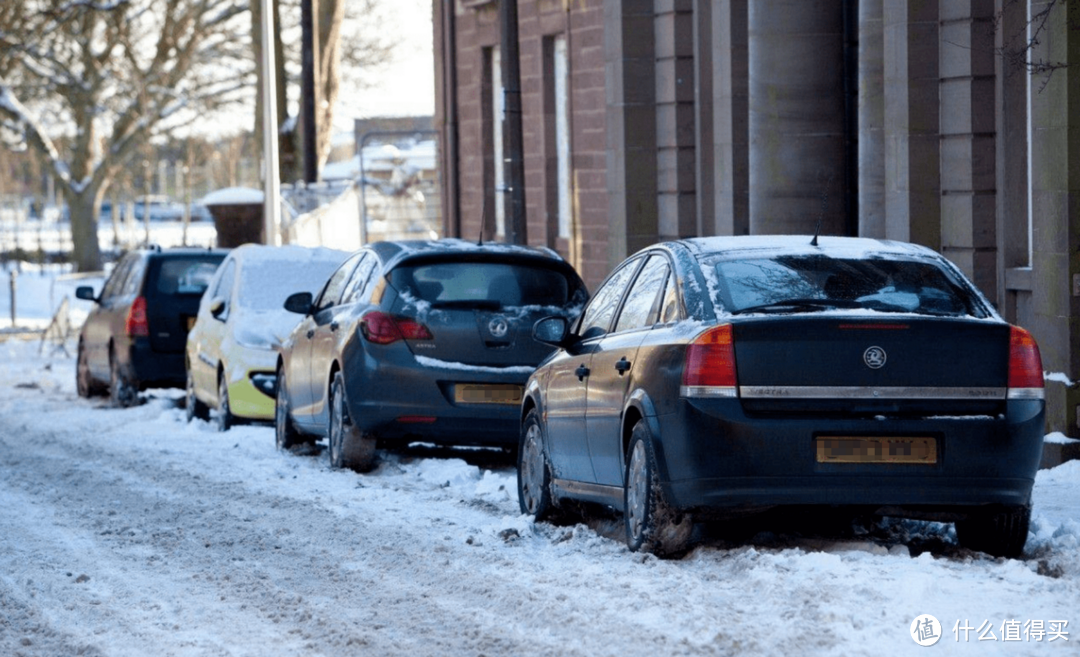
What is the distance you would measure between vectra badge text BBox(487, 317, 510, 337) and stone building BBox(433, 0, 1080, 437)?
3.49ft

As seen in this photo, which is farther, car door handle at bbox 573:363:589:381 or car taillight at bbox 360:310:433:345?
car taillight at bbox 360:310:433:345

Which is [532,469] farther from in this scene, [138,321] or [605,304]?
[138,321]

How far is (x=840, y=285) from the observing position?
8.91 m

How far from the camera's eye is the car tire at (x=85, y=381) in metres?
22.8

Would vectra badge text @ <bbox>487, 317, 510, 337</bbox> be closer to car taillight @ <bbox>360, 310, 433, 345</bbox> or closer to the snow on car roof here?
car taillight @ <bbox>360, 310, 433, 345</bbox>

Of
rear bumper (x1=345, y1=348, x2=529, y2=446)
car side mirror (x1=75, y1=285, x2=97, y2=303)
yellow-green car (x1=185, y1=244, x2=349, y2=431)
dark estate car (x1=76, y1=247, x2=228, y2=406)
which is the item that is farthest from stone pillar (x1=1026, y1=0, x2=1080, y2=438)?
car side mirror (x1=75, y1=285, x2=97, y2=303)

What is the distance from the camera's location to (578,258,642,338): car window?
1012 cm

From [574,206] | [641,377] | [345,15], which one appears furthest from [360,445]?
[345,15]

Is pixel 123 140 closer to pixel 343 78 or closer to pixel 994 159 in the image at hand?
pixel 343 78

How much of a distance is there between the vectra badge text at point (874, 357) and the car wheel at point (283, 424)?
758cm

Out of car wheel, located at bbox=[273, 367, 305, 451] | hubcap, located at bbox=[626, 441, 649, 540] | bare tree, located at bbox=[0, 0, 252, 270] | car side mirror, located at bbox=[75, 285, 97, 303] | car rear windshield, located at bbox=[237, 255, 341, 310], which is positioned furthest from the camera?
bare tree, located at bbox=[0, 0, 252, 270]

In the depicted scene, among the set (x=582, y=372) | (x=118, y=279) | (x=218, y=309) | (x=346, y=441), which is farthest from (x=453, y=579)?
(x=118, y=279)

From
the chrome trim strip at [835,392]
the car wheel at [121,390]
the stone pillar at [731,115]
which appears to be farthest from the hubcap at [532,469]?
the car wheel at [121,390]

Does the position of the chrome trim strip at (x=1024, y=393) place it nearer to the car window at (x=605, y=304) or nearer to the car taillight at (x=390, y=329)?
the car window at (x=605, y=304)
